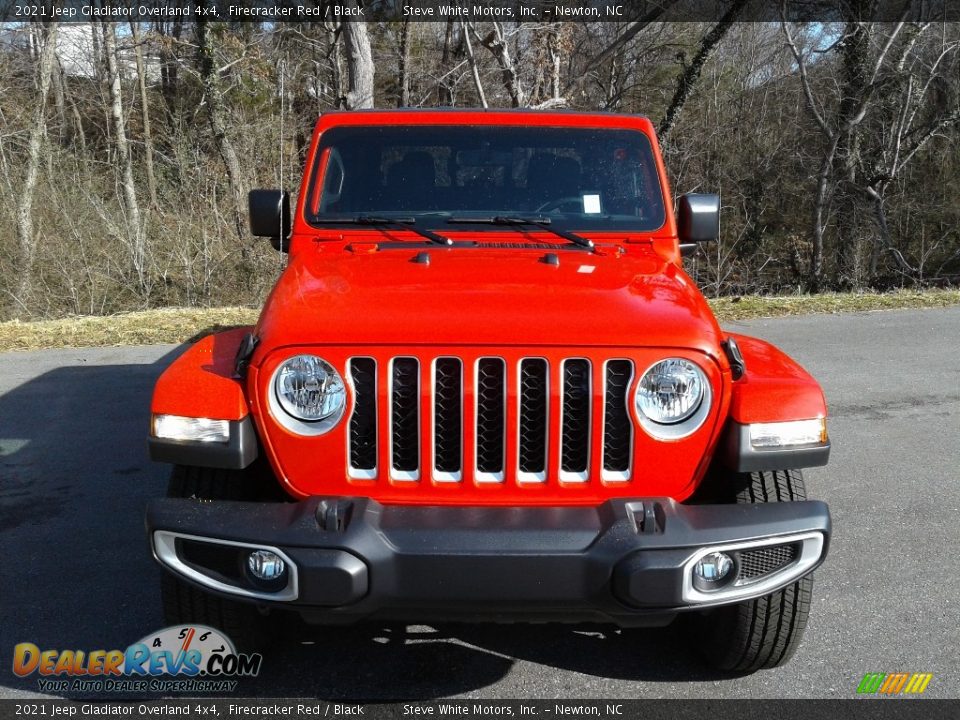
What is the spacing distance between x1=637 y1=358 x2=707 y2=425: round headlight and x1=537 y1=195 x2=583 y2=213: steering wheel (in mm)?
1391

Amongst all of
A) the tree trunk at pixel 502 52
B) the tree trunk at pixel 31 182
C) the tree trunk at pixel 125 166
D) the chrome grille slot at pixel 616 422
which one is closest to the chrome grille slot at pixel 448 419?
the chrome grille slot at pixel 616 422

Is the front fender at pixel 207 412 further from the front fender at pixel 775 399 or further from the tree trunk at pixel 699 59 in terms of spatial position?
the tree trunk at pixel 699 59

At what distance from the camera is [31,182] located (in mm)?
13727

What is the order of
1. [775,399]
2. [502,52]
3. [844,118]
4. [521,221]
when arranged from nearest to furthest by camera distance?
[775,399]
[521,221]
[502,52]
[844,118]

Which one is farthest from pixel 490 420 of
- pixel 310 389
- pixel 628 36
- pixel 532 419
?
pixel 628 36

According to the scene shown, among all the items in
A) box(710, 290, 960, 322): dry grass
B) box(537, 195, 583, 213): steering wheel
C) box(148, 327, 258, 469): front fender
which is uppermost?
box(537, 195, 583, 213): steering wheel

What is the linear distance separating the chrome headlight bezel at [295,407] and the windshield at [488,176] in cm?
128

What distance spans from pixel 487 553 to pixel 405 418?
0.48 m

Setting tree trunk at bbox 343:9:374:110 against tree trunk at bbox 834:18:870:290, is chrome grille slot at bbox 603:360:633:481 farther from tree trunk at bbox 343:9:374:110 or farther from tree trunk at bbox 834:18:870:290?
tree trunk at bbox 834:18:870:290

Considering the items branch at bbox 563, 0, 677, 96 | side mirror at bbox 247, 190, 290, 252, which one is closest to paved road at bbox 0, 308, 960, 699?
side mirror at bbox 247, 190, 290, 252

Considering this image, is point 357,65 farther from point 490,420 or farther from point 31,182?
point 490,420

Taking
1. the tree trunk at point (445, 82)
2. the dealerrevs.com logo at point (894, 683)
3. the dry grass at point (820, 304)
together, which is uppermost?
the tree trunk at point (445, 82)

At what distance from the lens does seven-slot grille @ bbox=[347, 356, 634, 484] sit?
2.49m

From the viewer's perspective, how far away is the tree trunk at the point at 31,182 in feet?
42.0
